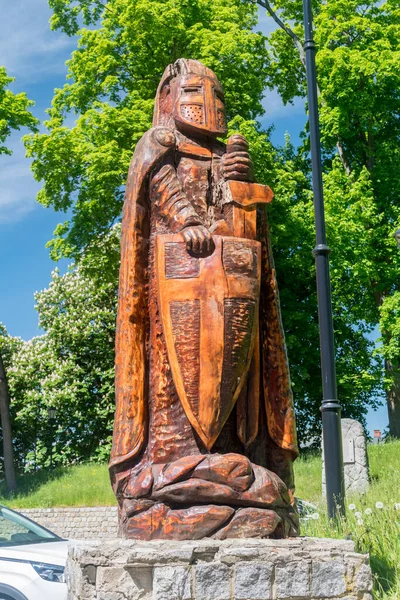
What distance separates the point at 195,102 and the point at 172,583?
328 cm

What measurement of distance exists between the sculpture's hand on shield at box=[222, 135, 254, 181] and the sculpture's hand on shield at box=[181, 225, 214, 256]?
2.04 ft

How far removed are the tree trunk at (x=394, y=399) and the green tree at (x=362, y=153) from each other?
28 mm

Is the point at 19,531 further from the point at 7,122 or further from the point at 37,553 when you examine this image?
the point at 7,122

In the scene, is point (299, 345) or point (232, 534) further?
point (299, 345)

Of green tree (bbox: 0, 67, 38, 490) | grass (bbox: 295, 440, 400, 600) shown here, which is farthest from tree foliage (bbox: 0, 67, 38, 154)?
grass (bbox: 295, 440, 400, 600)

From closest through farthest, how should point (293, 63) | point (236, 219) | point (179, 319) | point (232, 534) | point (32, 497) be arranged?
point (232, 534), point (179, 319), point (236, 219), point (32, 497), point (293, 63)

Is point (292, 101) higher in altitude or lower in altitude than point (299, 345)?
higher

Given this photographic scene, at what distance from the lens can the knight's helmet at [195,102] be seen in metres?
5.87

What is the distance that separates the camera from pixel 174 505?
484 cm

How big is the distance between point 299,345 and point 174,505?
58.7ft

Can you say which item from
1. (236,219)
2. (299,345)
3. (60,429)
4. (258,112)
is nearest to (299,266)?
(299,345)

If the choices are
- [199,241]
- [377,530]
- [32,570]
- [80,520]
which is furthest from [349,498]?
[80,520]

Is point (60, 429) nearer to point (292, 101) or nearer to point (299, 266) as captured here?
point (299, 266)

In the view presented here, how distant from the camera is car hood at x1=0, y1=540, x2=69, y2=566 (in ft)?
25.1
